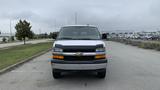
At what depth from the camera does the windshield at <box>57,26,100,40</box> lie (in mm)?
8281

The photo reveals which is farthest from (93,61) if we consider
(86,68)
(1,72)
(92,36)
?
(1,72)

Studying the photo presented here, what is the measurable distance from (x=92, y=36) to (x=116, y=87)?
2.47 metres

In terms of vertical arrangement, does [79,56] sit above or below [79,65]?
above

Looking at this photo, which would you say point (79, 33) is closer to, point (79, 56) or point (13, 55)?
point (79, 56)

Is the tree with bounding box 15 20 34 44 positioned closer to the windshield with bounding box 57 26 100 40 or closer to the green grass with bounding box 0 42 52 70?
the green grass with bounding box 0 42 52 70

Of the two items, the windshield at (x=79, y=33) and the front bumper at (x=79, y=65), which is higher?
the windshield at (x=79, y=33)

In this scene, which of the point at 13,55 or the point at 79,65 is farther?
the point at 13,55

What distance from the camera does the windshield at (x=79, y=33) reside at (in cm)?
828

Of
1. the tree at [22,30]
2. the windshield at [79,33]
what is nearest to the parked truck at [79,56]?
the windshield at [79,33]

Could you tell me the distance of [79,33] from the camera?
8.55 metres

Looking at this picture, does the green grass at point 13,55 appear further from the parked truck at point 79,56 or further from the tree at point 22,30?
the tree at point 22,30

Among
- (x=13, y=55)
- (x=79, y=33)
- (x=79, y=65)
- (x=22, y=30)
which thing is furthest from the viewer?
(x=22, y=30)

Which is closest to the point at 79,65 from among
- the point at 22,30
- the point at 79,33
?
the point at 79,33

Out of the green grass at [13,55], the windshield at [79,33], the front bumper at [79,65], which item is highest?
the windshield at [79,33]
